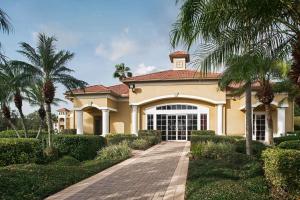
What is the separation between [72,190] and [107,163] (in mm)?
5678

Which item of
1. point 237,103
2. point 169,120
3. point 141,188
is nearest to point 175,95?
point 169,120

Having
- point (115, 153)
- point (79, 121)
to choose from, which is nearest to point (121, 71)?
point (79, 121)

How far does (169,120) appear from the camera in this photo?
110 feet

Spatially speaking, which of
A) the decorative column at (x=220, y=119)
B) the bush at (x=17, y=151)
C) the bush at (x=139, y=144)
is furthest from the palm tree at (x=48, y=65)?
the decorative column at (x=220, y=119)

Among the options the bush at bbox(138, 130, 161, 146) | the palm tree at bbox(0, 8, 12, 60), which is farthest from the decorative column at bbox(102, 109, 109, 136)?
the palm tree at bbox(0, 8, 12, 60)

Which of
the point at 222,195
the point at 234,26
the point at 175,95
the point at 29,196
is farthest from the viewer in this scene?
the point at 175,95

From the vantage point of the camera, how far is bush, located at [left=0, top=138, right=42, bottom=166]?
16156 millimetres

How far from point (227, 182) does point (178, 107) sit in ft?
75.9

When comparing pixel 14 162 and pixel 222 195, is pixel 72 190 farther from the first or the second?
pixel 14 162

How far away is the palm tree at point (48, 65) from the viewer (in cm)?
2061

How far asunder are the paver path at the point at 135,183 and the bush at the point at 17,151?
4175 mm

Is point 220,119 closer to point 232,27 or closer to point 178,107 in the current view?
point 178,107

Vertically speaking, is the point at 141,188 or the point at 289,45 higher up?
the point at 289,45

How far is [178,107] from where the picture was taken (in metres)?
33.4
